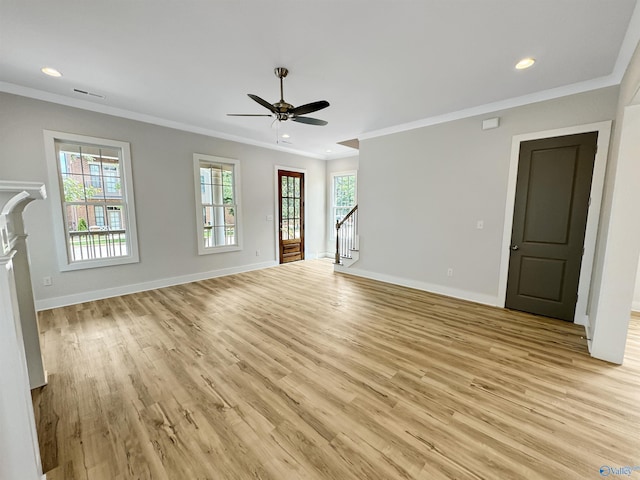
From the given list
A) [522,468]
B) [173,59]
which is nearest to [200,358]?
[522,468]

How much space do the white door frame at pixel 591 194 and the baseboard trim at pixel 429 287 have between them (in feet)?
2.83

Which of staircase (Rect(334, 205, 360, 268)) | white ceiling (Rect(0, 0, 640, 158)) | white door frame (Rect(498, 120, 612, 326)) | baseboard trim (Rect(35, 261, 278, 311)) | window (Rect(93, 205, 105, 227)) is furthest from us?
staircase (Rect(334, 205, 360, 268))

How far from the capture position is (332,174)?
7.31 metres

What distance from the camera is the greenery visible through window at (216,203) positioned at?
5.03 metres

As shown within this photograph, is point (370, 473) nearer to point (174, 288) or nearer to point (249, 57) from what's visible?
point (249, 57)

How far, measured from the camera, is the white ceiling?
193 cm

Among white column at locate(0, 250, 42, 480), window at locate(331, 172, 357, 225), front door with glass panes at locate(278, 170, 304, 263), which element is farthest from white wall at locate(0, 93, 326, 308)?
white column at locate(0, 250, 42, 480)

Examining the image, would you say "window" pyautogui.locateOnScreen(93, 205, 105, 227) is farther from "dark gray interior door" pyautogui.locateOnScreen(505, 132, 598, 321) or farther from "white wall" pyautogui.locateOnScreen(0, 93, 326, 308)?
"dark gray interior door" pyautogui.locateOnScreen(505, 132, 598, 321)

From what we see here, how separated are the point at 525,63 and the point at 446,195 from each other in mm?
1861

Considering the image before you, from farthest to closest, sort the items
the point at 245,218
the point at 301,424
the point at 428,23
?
the point at 245,218 < the point at 428,23 < the point at 301,424

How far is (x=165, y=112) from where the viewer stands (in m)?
4.04

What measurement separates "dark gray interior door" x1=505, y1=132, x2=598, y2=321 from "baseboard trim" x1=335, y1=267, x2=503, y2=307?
315mm

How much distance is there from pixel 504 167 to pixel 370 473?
390 centimetres

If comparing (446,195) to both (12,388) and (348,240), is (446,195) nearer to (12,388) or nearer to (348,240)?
(348,240)
